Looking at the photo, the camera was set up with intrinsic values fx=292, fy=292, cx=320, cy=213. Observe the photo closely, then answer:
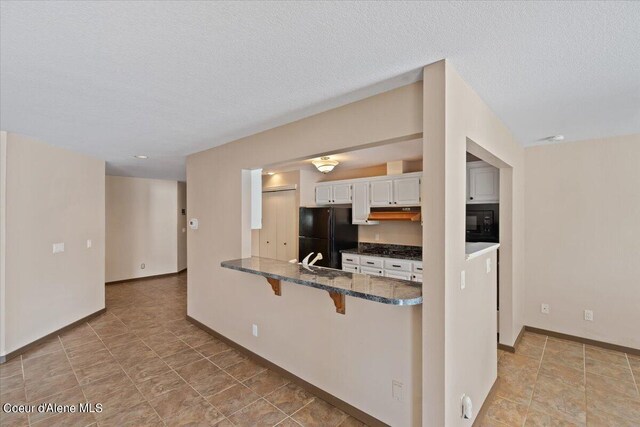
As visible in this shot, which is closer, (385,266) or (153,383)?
(153,383)

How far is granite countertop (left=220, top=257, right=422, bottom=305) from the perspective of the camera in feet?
5.74

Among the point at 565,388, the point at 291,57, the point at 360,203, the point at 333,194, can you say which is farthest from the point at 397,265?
the point at 291,57

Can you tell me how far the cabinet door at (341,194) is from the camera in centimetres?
509

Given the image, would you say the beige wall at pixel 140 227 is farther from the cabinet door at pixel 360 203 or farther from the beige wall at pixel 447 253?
the beige wall at pixel 447 253

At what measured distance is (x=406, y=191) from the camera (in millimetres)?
4355

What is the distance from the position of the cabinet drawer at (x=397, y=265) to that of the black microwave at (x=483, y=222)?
2.93 feet

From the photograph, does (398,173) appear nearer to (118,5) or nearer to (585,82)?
(585,82)

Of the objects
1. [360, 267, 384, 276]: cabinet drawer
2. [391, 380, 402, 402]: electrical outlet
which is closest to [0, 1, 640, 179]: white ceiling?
[391, 380, 402, 402]: electrical outlet

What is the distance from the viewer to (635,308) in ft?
10.3

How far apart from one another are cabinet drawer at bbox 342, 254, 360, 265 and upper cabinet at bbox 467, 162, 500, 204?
1830 millimetres

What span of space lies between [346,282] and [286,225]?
3829 mm

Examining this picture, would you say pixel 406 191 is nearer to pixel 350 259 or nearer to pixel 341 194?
pixel 341 194

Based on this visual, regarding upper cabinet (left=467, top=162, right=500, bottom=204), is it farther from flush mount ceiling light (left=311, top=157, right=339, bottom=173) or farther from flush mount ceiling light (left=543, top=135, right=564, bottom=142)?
A: flush mount ceiling light (left=311, top=157, right=339, bottom=173)

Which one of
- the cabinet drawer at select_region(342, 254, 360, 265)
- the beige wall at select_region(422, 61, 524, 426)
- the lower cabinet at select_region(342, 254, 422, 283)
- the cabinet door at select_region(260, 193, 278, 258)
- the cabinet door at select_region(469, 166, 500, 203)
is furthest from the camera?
the cabinet door at select_region(260, 193, 278, 258)
